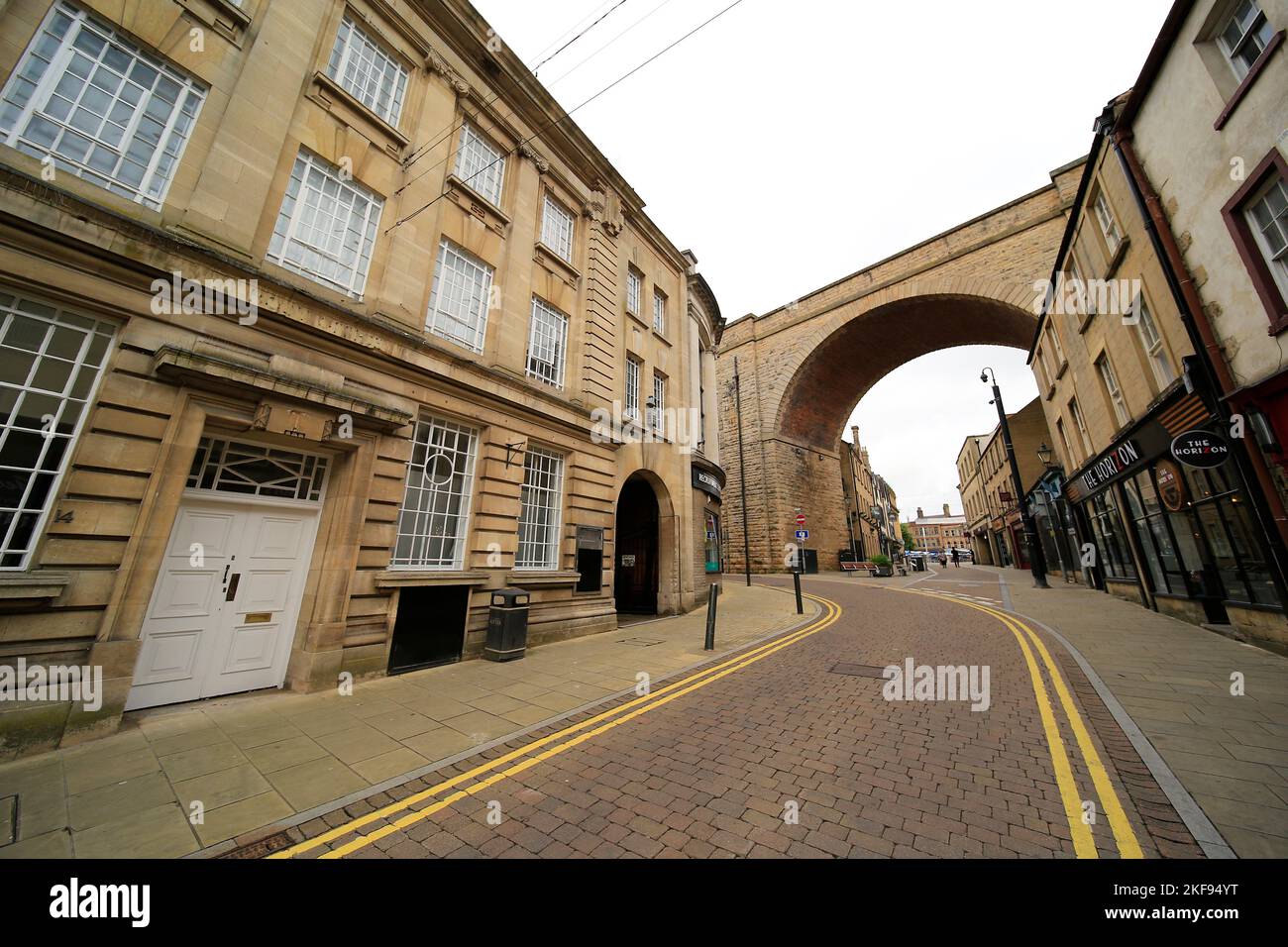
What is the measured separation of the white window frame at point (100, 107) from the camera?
5.11 m

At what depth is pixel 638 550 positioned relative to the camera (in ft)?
50.2

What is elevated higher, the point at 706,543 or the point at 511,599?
the point at 706,543

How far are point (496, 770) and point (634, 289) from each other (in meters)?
14.6

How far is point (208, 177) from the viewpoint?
19.9 feet

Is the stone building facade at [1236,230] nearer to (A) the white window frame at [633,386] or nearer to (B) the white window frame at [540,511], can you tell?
(A) the white window frame at [633,386]

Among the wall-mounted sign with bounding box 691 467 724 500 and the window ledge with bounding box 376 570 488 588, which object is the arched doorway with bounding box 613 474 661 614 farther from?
the window ledge with bounding box 376 570 488 588

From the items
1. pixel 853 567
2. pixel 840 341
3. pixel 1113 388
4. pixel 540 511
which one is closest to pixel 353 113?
pixel 540 511

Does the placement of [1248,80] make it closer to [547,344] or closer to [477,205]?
[547,344]

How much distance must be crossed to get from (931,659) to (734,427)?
2695 centimetres

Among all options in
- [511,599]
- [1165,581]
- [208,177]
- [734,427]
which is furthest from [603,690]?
[734,427]

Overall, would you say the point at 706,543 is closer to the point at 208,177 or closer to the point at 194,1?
the point at 208,177

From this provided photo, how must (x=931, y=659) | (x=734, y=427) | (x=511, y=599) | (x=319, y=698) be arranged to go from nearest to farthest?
(x=319, y=698)
(x=931, y=659)
(x=511, y=599)
(x=734, y=427)

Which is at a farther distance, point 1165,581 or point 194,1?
point 1165,581

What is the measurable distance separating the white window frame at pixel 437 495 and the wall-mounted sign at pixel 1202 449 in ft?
42.7
